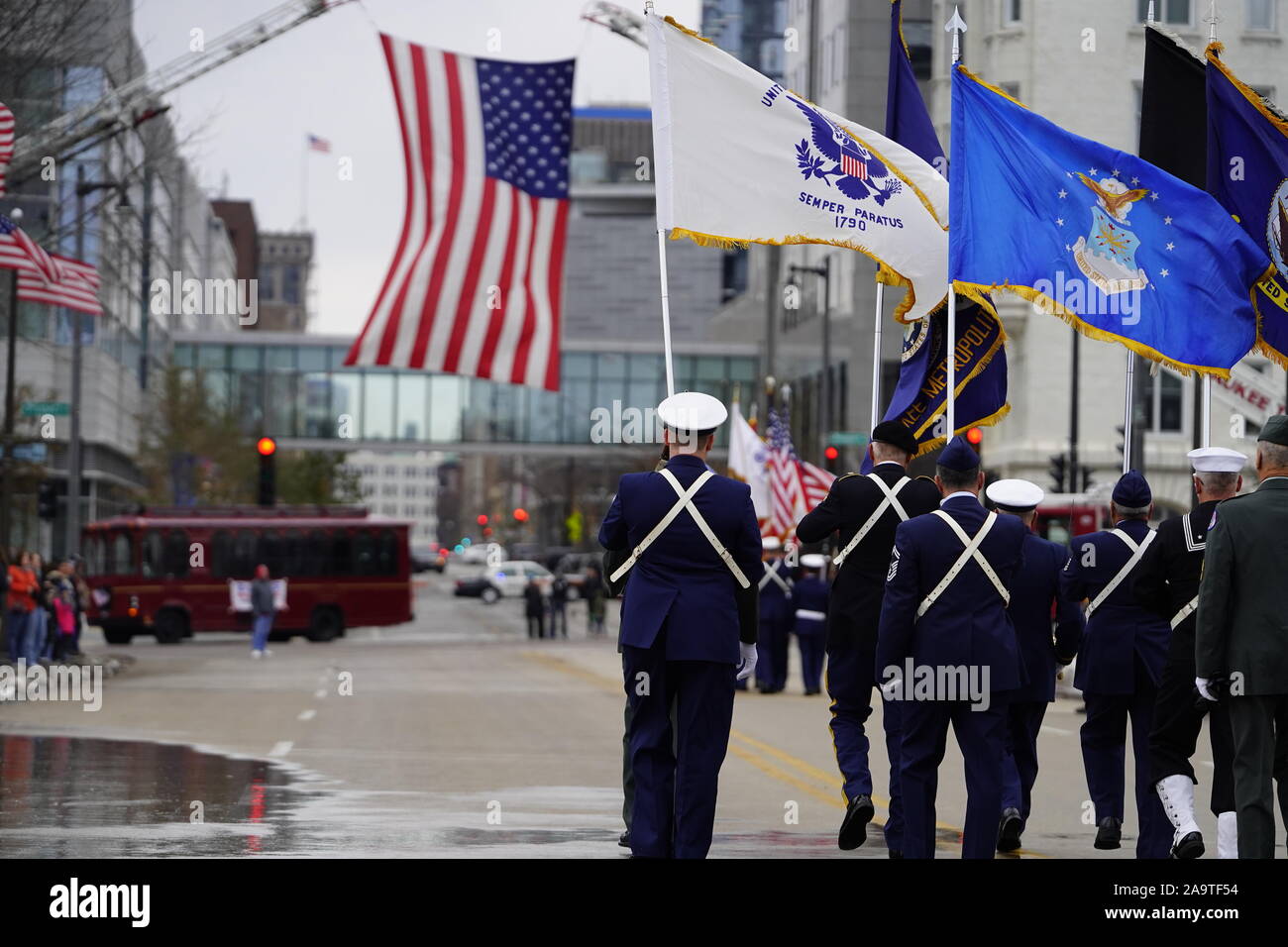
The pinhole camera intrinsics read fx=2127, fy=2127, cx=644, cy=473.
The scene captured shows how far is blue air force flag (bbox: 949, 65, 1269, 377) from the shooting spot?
521 inches

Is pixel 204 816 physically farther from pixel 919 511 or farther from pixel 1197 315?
pixel 1197 315

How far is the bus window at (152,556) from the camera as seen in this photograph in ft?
164

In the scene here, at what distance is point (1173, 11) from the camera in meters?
59.3

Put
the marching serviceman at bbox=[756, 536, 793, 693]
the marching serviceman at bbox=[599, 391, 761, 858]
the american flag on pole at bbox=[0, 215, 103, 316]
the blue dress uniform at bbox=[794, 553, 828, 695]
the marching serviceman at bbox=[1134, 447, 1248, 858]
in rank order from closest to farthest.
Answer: the marching serviceman at bbox=[599, 391, 761, 858], the marching serviceman at bbox=[1134, 447, 1248, 858], the american flag on pole at bbox=[0, 215, 103, 316], the marching serviceman at bbox=[756, 536, 793, 693], the blue dress uniform at bbox=[794, 553, 828, 695]

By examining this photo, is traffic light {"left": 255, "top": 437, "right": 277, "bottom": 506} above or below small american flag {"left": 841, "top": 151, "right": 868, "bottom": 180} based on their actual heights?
below

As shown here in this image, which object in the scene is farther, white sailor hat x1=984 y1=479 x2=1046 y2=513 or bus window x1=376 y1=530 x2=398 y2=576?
bus window x1=376 y1=530 x2=398 y2=576

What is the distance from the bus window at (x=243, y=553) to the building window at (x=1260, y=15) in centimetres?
3011

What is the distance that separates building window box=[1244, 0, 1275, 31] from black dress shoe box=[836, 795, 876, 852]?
51.2 meters

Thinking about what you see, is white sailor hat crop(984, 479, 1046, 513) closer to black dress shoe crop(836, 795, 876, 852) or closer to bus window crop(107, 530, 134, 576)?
black dress shoe crop(836, 795, 876, 852)

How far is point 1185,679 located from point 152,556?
4228 centimetres

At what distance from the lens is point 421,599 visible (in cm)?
9444

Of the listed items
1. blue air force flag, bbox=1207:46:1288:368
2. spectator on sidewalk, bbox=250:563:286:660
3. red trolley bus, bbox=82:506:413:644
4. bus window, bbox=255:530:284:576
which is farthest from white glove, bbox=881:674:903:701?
bus window, bbox=255:530:284:576

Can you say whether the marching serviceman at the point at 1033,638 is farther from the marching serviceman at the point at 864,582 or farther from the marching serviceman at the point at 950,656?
the marching serviceman at the point at 950,656

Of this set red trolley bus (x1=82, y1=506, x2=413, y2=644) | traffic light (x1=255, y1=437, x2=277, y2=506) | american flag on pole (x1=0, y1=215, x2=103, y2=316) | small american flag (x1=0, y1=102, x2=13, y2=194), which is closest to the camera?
small american flag (x1=0, y1=102, x2=13, y2=194)
